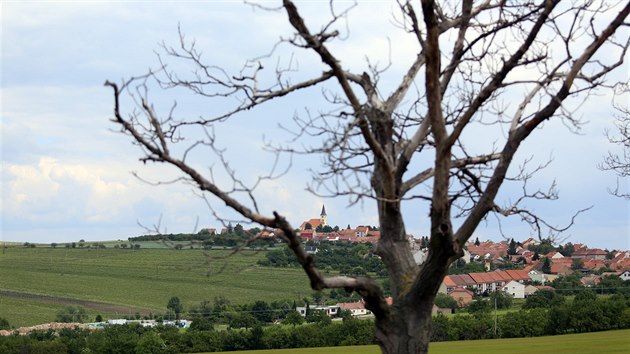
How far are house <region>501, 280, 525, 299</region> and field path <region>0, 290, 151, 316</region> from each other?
1539 inches

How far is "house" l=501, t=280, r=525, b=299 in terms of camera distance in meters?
98.6

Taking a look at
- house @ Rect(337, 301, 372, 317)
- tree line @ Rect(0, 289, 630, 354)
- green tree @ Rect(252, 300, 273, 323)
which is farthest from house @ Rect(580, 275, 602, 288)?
green tree @ Rect(252, 300, 273, 323)

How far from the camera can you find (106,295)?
347ft

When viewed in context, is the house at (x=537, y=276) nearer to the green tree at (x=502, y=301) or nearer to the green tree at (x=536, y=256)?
the green tree at (x=536, y=256)

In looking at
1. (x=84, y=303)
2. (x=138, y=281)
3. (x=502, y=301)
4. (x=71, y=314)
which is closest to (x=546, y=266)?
(x=502, y=301)

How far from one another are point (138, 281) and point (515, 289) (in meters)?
45.8

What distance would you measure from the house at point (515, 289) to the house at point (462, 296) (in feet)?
14.0

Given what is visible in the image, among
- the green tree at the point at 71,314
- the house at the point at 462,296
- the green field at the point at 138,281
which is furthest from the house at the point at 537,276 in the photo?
the green tree at the point at 71,314

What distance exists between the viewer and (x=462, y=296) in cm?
9594

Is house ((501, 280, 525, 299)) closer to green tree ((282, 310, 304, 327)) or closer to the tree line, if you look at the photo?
the tree line

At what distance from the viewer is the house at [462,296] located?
93.8 metres

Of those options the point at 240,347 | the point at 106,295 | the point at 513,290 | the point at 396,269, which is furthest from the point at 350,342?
the point at 396,269

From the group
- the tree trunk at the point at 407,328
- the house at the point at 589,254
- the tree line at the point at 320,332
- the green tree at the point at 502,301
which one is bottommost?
the tree line at the point at 320,332

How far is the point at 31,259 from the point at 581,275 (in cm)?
7997
